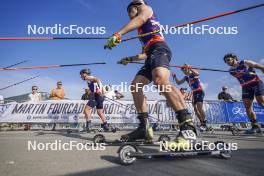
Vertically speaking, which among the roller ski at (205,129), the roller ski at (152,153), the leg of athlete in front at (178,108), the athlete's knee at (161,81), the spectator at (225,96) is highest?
the spectator at (225,96)

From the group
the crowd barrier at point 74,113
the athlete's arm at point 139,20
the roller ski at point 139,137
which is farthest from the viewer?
the crowd barrier at point 74,113

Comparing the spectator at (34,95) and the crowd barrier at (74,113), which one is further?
the spectator at (34,95)

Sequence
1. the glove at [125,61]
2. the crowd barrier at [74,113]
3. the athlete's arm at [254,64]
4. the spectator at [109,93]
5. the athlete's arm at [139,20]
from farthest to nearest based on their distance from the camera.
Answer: the spectator at [109,93], the crowd barrier at [74,113], the athlete's arm at [254,64], the glove at [125,61], the athlete's arm at [139,20]

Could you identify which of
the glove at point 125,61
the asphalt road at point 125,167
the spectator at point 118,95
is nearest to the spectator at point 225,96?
the spectator at point 118,95

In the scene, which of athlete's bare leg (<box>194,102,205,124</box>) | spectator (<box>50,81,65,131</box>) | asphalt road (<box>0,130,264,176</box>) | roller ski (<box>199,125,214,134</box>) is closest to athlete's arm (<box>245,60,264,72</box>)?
athlete's bare leg (<box>194,102,205,124</box>)

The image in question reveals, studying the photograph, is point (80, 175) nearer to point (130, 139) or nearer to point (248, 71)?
point (130, 139)

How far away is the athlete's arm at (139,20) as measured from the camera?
3.31m

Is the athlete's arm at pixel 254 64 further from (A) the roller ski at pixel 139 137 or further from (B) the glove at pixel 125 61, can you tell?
(A) the roller ski at pixel 139 137

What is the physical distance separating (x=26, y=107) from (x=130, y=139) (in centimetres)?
1091

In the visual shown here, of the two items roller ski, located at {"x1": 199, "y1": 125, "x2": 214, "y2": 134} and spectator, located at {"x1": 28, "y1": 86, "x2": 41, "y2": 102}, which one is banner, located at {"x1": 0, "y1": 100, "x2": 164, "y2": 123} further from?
roller ski, located at {"x1": 199, "y1": 125, "x2": 214, "y2": 134}

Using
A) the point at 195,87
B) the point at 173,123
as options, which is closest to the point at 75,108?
the point at 173,123

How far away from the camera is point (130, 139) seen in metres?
3.62

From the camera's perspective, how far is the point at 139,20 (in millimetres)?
3404

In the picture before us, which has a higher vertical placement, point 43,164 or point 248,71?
point 248,71
